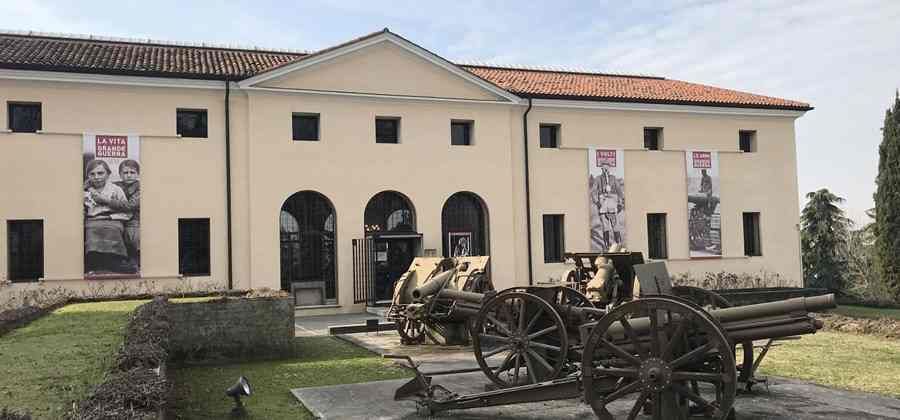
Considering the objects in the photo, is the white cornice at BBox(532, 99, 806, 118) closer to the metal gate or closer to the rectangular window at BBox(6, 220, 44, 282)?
the metal gate

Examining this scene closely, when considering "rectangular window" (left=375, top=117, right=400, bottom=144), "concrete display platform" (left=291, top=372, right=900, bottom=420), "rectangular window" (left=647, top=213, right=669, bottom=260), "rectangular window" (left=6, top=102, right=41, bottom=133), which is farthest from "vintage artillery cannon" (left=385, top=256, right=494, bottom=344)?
"rectangular window" (left=647, top=213, right=669, bottom=260)

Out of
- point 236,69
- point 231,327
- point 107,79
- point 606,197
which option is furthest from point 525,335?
point 606,197

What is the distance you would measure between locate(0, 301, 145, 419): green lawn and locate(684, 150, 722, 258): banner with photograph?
18.5 metres

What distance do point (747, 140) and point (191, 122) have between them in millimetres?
18746

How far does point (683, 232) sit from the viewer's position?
24.5 m

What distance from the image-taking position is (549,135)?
23.8 m

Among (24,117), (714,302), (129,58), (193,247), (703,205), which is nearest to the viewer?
(714,302)

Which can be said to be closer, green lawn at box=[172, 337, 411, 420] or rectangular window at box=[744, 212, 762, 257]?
green lawn at box=[172, 337, 411, 420]

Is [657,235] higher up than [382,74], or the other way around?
[382,74]

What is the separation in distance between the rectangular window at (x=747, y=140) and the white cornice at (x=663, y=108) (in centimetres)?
69

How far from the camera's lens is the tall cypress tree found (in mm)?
28453

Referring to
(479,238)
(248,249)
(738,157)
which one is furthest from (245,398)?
(738,157)

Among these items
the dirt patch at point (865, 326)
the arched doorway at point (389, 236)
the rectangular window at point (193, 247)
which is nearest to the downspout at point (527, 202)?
the arched doorway at point (389, 236)

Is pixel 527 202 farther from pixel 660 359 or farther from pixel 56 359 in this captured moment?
pixel 56 359
